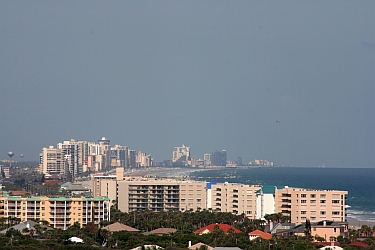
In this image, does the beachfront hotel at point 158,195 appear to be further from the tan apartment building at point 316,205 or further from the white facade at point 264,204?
the tan apartment building at point 316,205

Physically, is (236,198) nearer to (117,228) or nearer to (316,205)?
(316,205)

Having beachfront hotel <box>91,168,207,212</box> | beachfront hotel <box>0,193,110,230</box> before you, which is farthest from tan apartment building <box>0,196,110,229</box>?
beachfront hotel <box>91,168,207,212</box>

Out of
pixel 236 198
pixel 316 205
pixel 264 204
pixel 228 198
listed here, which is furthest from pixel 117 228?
pixel 228 198

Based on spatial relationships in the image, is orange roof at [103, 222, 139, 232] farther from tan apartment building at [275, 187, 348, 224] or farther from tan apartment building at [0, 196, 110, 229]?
tan apartment building at [275, 187, 348, 224]

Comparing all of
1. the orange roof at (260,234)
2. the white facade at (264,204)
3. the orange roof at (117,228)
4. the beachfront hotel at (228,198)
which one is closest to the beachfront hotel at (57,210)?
the orange roof at (117,228)

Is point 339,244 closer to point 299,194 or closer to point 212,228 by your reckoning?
point 212,228
